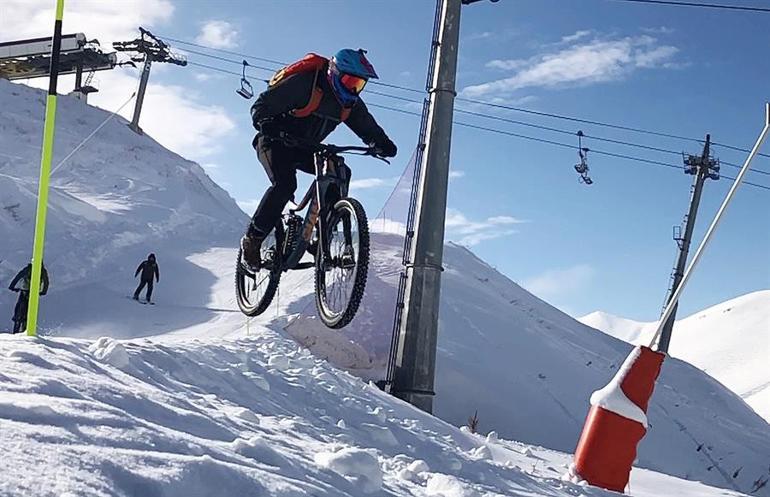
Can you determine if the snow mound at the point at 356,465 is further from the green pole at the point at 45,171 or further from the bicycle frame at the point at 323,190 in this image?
the bicycle frame at the point at 323,190

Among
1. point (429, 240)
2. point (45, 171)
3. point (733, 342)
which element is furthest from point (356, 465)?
point (733, 342)

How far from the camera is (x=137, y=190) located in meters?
33.5

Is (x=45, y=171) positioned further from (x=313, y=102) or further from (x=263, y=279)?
(x=263, y=279)

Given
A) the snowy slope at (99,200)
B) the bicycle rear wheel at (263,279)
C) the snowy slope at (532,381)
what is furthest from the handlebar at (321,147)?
the snowy slope at (99,200)

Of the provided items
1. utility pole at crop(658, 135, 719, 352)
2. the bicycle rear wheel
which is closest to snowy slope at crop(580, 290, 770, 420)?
utility pole at crop(658, 135, 719, 352)

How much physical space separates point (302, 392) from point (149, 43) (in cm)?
3233

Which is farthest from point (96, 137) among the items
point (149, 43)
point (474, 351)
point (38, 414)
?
point (38, 414)

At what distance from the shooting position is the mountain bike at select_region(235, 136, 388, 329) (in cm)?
584

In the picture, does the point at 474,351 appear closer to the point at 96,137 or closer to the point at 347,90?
the point at 347,90

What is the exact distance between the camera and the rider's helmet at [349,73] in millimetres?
5254

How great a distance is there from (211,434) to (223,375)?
2.14m

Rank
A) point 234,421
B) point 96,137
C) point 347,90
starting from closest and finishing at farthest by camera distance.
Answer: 1. point 234,421
2. point 347,90
3. point 96,137

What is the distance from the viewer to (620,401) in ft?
18.1

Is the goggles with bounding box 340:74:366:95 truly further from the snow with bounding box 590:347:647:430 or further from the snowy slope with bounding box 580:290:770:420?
the snowy slope with bounding box 580:290:770:420
